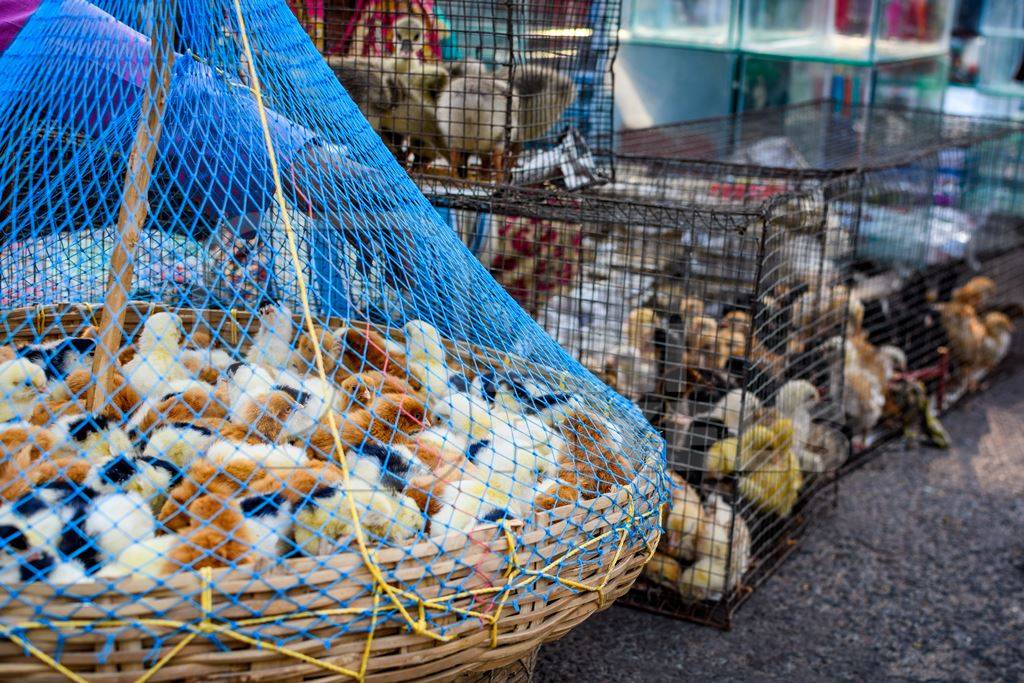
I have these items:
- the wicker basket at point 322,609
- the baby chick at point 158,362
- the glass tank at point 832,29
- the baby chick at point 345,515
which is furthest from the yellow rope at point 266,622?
the glass tank at point 832,29

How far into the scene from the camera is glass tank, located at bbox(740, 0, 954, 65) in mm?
4594

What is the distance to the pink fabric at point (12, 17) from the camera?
2.29 meters

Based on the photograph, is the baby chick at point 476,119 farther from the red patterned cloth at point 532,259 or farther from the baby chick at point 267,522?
the baby chick at point 267,522

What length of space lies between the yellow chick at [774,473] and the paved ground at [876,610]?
198 mm

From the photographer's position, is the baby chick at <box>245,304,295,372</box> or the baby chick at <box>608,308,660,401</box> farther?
the baby chick at <box>608,308,660,401</box>

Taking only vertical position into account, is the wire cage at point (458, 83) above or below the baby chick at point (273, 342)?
above

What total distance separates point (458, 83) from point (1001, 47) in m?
4.46

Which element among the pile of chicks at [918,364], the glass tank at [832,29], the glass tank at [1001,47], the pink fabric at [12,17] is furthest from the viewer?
the glass tank at [1001,47]

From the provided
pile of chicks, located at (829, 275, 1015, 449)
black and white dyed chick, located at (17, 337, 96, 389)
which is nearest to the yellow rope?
black and white dyed chick, located at (17, 337, 96, 389)

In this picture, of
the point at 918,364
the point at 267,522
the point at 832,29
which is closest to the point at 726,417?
the point at 267,522

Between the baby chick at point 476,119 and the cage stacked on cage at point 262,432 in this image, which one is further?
the baby chick at point 476,119

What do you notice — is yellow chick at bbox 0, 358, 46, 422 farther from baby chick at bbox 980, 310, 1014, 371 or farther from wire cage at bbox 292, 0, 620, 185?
baby chick at bbox 980, 310, 1014, 371

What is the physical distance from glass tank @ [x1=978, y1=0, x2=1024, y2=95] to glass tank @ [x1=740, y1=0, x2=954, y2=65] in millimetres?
1162

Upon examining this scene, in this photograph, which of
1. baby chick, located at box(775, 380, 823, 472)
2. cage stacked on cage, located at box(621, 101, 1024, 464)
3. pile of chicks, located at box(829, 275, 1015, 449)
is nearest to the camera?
baby chick, located at box(775, 380, 823, 472)
